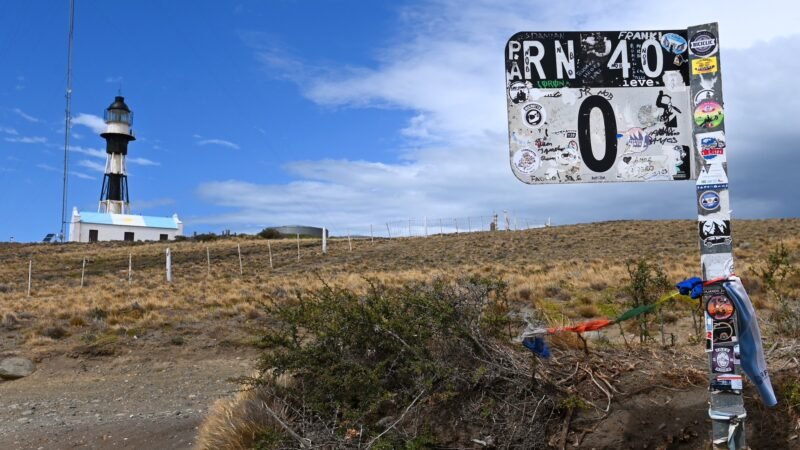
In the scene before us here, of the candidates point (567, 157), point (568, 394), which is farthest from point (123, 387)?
point (567, 157)

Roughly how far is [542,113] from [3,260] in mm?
50092

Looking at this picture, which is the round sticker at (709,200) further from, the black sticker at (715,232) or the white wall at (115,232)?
the white wall at (115,232)

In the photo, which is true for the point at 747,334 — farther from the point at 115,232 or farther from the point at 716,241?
the point at 115,232

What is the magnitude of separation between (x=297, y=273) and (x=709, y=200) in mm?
28919

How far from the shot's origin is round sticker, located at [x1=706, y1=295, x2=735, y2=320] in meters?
3.42

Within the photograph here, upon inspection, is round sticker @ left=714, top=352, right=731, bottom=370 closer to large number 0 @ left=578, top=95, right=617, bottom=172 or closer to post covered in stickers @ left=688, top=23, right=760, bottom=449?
post covered in stickers @ left=688, top=23, right=760, bottom=449

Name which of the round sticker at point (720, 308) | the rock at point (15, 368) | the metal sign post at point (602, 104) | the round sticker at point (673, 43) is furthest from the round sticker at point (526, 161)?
the rock at point (15, 368)

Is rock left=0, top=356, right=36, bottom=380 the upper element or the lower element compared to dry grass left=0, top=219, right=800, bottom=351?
lower

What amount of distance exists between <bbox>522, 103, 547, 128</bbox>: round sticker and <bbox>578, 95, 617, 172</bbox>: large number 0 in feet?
0.72

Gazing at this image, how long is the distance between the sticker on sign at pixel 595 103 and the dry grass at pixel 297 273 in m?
4.12

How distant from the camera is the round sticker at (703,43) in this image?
374cm

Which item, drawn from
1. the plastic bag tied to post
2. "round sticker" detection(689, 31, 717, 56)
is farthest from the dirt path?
"round sticker" detection(689, 31, 717, 56)

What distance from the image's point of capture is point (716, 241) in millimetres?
3559

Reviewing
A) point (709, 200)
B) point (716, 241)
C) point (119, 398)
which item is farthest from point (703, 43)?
point (119, 398)
